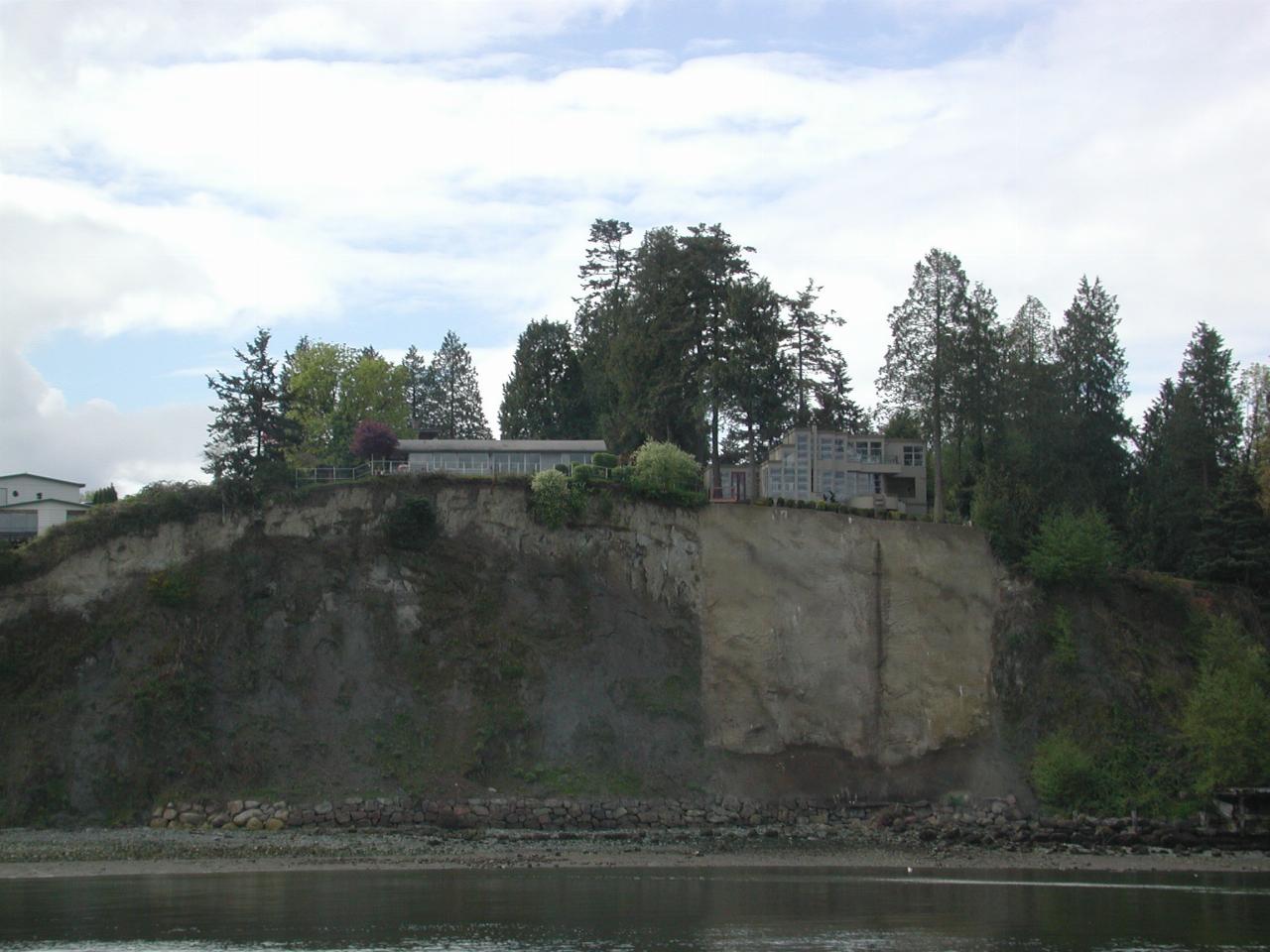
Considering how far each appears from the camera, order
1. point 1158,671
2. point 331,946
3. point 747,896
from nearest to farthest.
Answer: point 331,946
point 747,896
point 1158,671

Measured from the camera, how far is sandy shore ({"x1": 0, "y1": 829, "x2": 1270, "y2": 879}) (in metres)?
48.4

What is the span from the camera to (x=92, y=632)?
188 ft

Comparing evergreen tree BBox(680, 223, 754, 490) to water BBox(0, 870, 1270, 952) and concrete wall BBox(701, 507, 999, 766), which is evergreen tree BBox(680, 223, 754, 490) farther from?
water BBox(0, 870, 1270, 952)

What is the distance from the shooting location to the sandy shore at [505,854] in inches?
1907

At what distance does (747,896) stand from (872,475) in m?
36.1

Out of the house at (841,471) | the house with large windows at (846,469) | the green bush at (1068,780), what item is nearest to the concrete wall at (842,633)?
the green bush at (1068,780)

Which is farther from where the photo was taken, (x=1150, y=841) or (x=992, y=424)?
(x=992, y=424)

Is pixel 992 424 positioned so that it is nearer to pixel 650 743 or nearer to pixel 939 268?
pixel 939 268

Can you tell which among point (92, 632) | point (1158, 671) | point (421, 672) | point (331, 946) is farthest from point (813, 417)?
point (331, 946)

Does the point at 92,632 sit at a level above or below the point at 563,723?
above

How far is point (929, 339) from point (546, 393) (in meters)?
27.9

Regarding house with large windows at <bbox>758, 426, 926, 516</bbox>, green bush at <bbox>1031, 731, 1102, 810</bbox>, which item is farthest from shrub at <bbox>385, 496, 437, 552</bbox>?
green bush at <bbox>1031, 731, 1102, 810</bbox>

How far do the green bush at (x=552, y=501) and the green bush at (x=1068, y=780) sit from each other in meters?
21.8

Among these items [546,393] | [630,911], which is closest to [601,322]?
[546,393]
